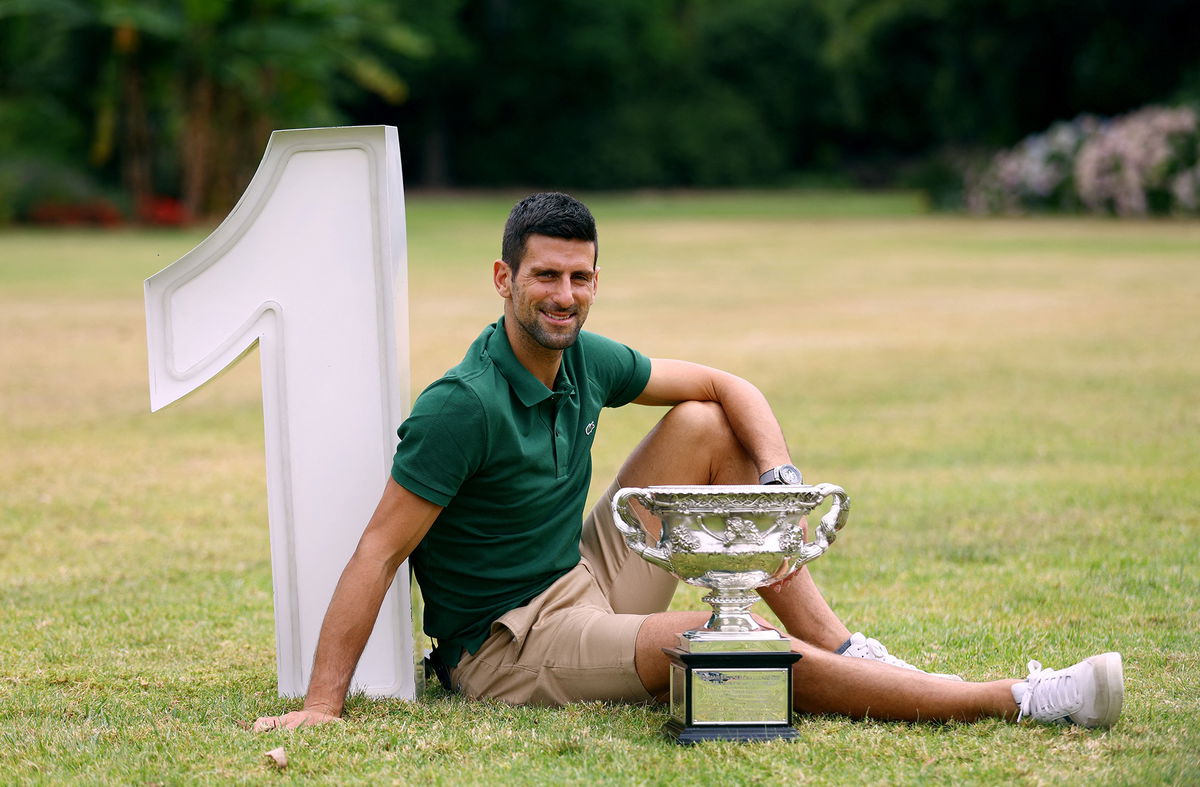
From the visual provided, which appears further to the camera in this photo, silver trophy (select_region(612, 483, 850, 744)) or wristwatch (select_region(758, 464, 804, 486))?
wristwatch (select_region(758, 464, 804, 486))

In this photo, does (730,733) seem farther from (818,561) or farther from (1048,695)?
(818,561)

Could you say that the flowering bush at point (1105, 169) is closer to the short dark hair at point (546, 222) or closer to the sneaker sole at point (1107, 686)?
the sneaker sole at point (1107, 686)

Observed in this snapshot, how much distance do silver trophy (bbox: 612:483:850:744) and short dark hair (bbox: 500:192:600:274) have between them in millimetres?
677

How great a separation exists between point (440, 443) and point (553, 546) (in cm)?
53

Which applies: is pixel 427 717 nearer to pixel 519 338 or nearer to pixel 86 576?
pixel 519 338

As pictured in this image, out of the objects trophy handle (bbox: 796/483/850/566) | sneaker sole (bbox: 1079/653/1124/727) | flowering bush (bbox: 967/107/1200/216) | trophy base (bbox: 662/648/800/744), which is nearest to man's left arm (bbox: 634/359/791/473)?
trophy handle (bbox: 796/483/850/566)

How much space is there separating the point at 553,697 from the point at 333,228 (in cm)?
138

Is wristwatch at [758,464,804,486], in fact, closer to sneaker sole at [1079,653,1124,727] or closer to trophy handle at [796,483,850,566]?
trophy handle at [796,483,850,566]

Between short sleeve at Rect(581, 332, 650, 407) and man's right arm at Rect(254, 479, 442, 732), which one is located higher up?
short sleeve at Rect(581, 332, 650, 407)

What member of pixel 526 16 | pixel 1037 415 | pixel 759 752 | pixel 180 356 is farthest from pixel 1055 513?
pixel 526 16

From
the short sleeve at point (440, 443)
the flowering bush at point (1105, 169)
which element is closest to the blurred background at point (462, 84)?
the flowering bush at point (1105, 169)

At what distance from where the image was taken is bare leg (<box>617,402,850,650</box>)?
4129 millimetres

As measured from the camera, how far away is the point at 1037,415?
999 cm

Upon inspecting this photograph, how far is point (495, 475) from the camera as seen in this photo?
3.85 m
